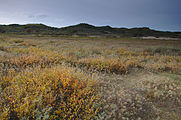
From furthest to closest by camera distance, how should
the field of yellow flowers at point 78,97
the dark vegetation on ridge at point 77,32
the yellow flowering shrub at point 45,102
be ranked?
the dark vegetation on ridge at point 77,32, the field of yellow flowers at point 78,97, the yellow flowering shrub at point 45,102

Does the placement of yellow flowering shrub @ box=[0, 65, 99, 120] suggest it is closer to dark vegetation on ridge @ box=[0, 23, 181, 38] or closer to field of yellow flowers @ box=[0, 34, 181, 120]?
field of yellow flowers @ box=[0, 34, 181, 120]

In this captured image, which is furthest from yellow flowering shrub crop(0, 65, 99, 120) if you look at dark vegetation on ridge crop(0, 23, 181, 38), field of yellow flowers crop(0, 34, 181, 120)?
dark vegetation on ridge crop(0, 23, 181, 38)

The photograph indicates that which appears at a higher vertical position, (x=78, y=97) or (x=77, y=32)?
(x=77, y=32)

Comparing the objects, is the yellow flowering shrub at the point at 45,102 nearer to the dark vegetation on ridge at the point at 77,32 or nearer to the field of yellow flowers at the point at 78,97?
the field of yellow flowers at the point at 78,97

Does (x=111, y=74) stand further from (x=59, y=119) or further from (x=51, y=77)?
(x=59, y=119)

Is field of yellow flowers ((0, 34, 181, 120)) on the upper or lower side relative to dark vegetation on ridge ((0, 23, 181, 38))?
lower

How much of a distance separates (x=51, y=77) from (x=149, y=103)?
8.97 ft

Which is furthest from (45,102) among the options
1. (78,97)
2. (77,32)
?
(77,32)

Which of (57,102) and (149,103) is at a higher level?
(57,102)

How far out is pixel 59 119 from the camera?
2.51m

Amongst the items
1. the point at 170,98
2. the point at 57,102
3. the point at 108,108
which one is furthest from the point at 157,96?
the point at 57,102

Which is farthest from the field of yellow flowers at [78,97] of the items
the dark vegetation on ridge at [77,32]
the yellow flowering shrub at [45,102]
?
the dark vegetation on ridge at [77,32]

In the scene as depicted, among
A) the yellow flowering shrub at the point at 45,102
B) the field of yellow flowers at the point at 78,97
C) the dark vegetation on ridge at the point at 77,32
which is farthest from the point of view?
the dark vegetation on ridge at the point at 77,32

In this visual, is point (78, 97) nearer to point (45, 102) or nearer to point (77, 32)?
point (45, 102)
